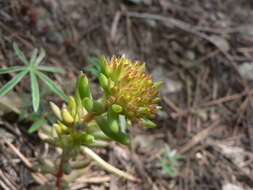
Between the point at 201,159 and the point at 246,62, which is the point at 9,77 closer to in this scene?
the point at 201,159

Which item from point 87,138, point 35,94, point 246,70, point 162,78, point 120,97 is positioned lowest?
point 87,138

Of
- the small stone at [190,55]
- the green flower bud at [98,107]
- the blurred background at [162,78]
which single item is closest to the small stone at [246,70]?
the blurred background at [162,78]

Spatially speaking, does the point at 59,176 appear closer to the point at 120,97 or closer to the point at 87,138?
the point at 87,138

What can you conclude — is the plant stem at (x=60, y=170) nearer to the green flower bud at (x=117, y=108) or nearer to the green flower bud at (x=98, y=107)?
the green flower bud at (x=98, y=107)

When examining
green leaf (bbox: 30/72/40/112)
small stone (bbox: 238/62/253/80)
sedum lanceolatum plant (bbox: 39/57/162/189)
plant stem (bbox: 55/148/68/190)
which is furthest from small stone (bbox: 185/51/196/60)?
plant stem (bbox: 55/148/68/190)

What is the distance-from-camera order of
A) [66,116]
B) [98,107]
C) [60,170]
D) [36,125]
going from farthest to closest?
[36,125] → [60,170] → [66,116] → [98,107]

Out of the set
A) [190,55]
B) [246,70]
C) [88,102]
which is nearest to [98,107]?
[88,102]

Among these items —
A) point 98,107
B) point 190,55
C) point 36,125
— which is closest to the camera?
point 98,107
